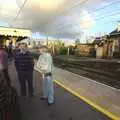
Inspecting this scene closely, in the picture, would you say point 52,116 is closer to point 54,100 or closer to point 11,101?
point 54,100

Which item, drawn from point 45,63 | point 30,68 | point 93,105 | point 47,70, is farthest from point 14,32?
point 93,105

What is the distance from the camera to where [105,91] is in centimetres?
1243

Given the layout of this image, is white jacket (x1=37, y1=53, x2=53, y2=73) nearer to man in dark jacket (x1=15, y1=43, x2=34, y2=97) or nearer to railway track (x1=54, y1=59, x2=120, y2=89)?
man in dark jacket (x1=15, y1=43, x2=34, y2=97)

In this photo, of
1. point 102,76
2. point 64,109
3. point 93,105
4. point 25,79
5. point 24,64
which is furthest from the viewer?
point 102,76

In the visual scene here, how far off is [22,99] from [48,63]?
1546mm

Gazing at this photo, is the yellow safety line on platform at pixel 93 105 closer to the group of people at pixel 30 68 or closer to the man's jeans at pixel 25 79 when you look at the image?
the group of people at pixel 30 68

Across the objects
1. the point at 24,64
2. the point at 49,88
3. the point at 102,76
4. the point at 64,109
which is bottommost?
the point at 102,76

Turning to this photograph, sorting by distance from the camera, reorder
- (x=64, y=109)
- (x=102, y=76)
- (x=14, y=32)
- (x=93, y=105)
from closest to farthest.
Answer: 1. (x=64, y=109)
2. (x=93, y=105)
3. (x=102, y=76)
4. (x=14, y=32)

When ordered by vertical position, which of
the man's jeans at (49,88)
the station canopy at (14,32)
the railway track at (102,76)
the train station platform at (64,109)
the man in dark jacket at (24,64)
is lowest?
the railway track at (102,76)

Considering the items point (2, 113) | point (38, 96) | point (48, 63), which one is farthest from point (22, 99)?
point (2, 113)

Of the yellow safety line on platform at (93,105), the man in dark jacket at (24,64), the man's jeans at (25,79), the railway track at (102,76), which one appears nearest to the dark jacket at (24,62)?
the man in dark jacket at (24,64)

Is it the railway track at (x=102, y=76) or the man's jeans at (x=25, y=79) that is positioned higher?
the man's jeans at (x=25, y=79)

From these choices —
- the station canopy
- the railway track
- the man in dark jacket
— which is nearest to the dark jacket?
the man in dark jacket

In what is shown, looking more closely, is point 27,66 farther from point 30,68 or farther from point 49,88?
point 49,88
